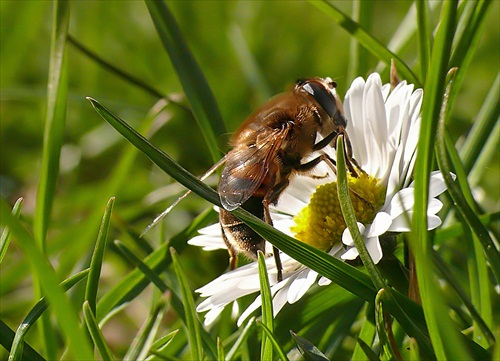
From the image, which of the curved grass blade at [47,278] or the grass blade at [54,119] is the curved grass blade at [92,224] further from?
the curved grass blade at [47,278]

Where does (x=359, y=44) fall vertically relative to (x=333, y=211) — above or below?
above

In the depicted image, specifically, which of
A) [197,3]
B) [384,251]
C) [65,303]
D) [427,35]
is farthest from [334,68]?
[65,303]

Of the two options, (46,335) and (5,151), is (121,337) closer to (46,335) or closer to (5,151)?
(46,335)

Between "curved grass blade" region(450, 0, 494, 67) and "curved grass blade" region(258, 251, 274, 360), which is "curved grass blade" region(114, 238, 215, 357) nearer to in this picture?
"curved grass blade" region(258, 251, 274, 360)

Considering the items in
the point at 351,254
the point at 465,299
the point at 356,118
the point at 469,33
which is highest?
the point at 469,33

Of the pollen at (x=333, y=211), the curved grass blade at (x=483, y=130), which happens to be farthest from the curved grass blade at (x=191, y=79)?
the curved grass blade at (x=483, y=130)

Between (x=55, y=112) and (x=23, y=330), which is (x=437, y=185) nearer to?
(x=23, y=330)

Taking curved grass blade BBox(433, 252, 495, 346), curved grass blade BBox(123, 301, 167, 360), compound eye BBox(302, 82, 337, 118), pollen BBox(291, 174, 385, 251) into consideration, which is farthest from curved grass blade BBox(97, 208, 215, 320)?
curved grass blade BBox(433, 252, 495, 346)

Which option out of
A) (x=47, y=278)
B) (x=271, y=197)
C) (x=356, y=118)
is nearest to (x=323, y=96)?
(x=356, y=118)
